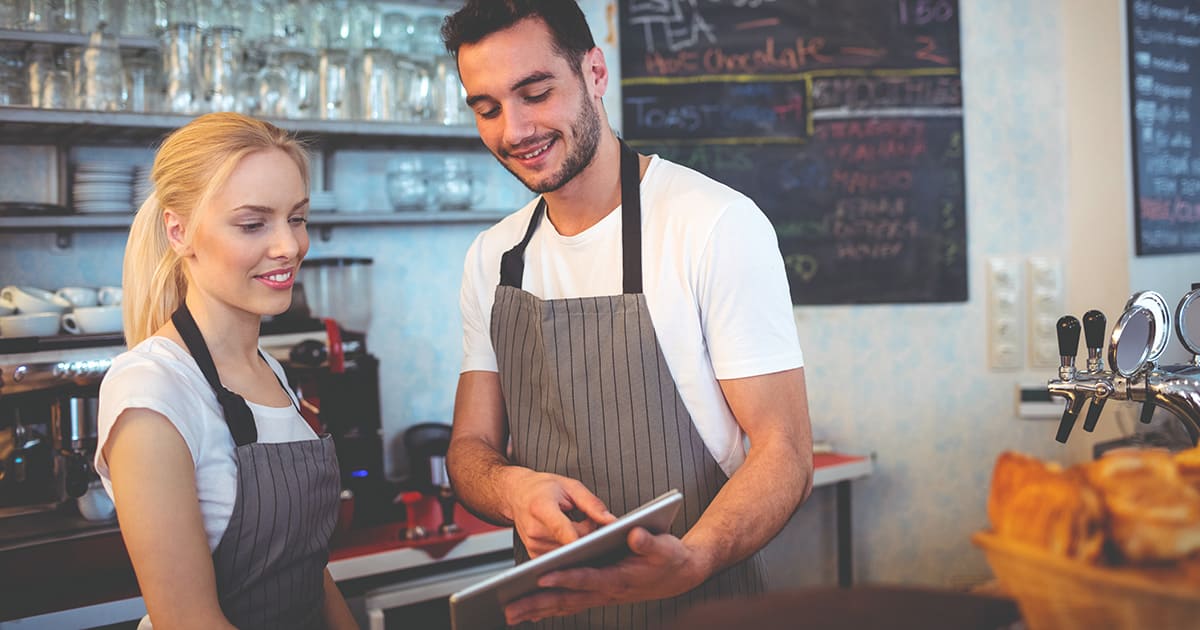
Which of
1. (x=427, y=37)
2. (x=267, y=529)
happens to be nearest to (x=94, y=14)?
(x=427, y=37)

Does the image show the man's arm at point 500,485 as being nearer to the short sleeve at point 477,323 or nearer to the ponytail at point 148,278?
the short sleeve at point 477,323

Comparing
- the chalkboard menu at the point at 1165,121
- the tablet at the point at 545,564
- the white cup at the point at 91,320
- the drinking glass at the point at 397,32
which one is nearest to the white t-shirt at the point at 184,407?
the tablet at the point at 545,564

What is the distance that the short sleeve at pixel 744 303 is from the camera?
1.60 m

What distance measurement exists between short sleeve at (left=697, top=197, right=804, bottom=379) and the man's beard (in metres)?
0.27

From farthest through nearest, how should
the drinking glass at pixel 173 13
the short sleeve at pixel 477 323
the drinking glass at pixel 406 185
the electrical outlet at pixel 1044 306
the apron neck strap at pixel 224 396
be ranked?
1. the electrical outlet at pixel 1044 306
2. the drinking glass at pixel 406 185
3. the drinking glass at pixel 173 13
4. the short sleeve at pixel 477 323
5. the apron neck strap at pixel 224 396

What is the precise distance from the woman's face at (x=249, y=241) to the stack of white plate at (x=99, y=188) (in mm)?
1196

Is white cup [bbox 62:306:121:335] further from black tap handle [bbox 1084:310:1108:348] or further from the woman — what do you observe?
black tap handle [bbox 1084:310:1108:348]

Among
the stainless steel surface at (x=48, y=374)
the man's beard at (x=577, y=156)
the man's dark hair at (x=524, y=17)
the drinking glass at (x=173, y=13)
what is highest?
Answer: the drinking glass at (x=173, y=13)

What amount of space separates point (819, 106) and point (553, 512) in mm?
2358

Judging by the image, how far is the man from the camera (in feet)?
5.26

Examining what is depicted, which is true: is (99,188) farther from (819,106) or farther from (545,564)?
(819,106)

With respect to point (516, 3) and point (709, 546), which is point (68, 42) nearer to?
point (516, 3)

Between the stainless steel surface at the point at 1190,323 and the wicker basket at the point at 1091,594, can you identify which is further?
the stainless steel surface at the point at 1190,323

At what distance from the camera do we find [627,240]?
1.73m
